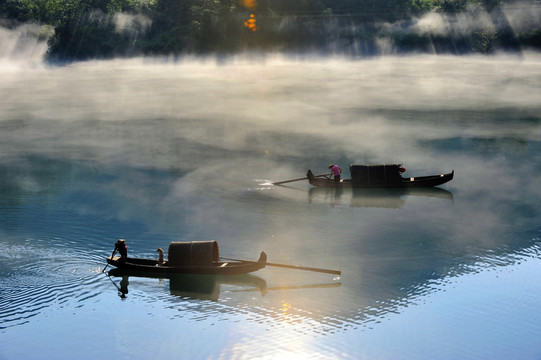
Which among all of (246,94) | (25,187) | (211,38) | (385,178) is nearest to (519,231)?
(385,178)

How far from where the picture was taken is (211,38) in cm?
13688

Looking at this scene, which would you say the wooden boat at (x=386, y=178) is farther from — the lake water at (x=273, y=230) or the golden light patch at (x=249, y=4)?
the golden light patch at (x=249, y=4)

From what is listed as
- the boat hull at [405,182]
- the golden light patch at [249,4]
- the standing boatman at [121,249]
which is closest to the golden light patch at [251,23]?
the golden light patch at [249,4]

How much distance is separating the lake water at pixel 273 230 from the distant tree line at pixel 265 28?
1677 inches

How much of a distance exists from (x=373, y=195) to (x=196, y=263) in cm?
2069

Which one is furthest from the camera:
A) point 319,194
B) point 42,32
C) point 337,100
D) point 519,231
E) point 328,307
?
point 42,32

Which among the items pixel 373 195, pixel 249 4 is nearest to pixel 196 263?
pixel 373 195

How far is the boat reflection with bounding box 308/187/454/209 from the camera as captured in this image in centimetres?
5227

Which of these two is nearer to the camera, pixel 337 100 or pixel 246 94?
pixel 337 100

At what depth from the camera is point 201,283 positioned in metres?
38.3

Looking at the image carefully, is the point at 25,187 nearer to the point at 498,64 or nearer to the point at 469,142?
the point at 469,142

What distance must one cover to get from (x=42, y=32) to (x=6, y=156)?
270 feet

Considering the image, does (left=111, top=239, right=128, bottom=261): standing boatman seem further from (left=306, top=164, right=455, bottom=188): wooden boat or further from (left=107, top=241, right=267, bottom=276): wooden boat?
(left=306, top=164, right=455, bottom=188): wooden boat

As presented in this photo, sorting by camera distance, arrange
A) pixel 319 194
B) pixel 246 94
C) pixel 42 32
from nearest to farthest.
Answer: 1. pixel 319 194
2. pixel 246 94
3. pixel 42 32
